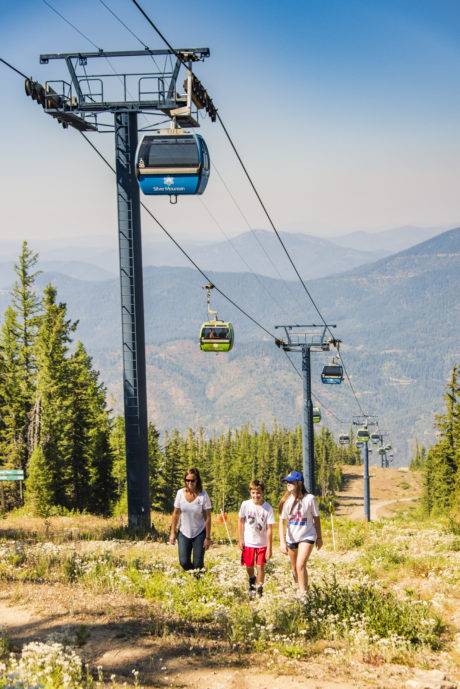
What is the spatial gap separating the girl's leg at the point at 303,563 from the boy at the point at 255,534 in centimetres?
64

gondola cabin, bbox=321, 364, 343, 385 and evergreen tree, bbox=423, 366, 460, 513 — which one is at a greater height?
gondola cabin, bbox=321, 364, 343, 385

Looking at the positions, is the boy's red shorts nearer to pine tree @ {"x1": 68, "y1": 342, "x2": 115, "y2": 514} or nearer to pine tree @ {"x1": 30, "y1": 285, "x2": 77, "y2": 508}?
pine tree @ {"x1": 30, "y1": 285, "x2": 77, "y2": 508}

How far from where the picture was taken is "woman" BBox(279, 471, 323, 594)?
37.1ft

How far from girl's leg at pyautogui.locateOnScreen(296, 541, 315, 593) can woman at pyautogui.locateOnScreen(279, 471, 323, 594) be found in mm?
19

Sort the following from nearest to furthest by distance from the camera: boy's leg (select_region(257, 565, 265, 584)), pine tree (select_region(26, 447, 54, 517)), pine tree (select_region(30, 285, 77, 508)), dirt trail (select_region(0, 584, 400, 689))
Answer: dirt trail (select_region(0, 584, 400, 689)), boy's leg (select_region(257, 565, 265, 584)), pine tree (select_region(26, 447, 54, 517)), pine tree (select_region(30, 285, 77, 508))

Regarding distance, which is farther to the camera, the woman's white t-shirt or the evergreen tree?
the evergreen tree

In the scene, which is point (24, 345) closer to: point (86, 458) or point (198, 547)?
point (86, 458)

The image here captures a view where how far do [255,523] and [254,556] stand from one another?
1.56ft

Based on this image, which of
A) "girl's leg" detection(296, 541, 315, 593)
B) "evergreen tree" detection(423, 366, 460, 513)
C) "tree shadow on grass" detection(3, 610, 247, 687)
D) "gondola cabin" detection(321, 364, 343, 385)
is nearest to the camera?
"tree shadow on grass" detection(3, 610, 247, 687)

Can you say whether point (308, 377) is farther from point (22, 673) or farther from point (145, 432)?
point (22, 673)

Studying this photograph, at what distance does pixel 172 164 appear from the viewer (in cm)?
1703

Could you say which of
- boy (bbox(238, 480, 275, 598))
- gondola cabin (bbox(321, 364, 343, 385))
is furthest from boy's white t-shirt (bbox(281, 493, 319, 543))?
gondola cabin (bbox(321, 364, 343, 385))

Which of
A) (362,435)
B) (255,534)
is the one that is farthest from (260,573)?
(362,435)

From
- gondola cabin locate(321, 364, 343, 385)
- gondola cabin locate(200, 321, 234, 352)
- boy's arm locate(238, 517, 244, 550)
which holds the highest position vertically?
gondola cabin locate(200, 321, 234, 352)
